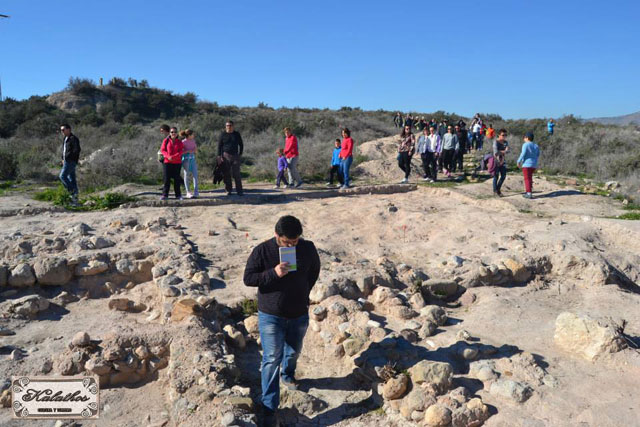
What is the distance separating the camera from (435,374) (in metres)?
3.87

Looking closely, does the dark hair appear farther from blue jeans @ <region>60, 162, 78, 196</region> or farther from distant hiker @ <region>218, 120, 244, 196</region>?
blue jeans @ <region>60, 162, 78, 196</region>

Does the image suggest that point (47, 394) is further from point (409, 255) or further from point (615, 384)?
point (409, 255)

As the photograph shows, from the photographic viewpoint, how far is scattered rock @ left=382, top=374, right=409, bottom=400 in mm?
3887

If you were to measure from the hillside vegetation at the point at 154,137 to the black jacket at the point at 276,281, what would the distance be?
10.6 meters

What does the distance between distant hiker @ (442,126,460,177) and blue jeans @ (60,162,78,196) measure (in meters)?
9.89

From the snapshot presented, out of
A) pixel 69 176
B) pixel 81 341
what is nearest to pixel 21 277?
pixel 81 341

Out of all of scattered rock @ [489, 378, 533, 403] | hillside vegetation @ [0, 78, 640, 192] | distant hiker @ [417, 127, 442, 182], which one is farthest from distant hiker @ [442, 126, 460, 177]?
scattered rock @ [489, 378, 533, 403]

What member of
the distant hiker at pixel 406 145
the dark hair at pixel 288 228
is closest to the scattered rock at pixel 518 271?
the dark hair at pixel 288 228

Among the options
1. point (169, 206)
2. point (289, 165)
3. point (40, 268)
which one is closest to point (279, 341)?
point (40, 268)

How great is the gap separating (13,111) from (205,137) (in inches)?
500

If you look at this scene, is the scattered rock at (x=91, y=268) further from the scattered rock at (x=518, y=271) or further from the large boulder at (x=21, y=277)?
the scattered rock at (x=518, y=271)

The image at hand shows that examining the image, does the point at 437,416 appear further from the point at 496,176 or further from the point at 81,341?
the point at 496,176

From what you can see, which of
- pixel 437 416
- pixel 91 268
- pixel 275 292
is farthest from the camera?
pixel 91 268

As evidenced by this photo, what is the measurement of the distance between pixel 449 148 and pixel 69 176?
33.3 ft
